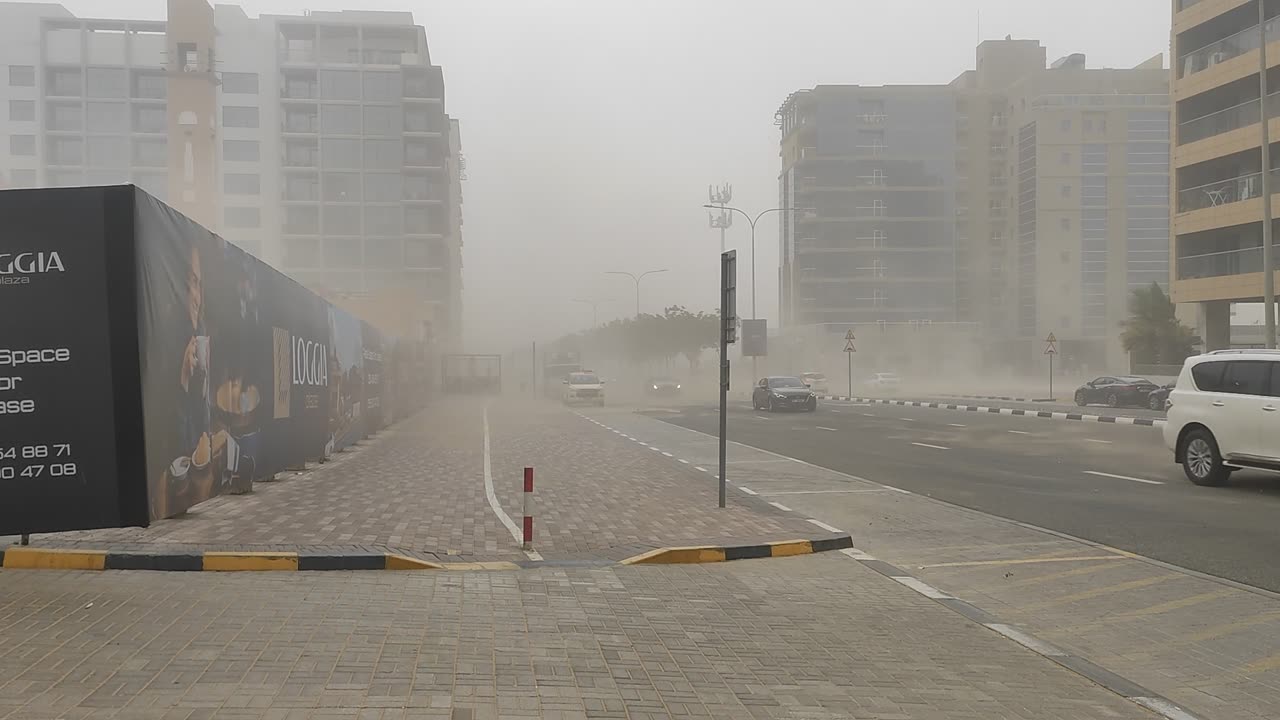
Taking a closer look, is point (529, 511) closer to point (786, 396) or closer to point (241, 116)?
point (786, 396)

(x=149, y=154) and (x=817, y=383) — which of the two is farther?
(x=149, y=154)

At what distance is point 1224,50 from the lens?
135 ft

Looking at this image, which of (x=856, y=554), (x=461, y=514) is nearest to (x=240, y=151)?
(x=461, y=514)

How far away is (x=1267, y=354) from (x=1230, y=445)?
4.21 feet

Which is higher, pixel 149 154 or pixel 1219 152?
pixel 149 154

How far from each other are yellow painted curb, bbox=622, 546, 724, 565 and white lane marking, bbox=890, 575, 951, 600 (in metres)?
1.55

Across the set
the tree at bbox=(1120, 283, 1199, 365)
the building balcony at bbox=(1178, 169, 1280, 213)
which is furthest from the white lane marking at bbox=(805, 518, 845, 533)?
the tree at bbox=(1120, 283, 1199, 365)

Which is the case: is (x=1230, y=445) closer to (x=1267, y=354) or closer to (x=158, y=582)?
(x=1267, y=354)

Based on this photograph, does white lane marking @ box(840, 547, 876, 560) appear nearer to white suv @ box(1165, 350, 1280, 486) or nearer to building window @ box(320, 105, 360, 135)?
white suv @ box(1165, 350, 1280, 486)

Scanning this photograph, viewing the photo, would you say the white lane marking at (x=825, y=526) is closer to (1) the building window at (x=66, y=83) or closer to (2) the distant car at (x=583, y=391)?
(2) the distant car at (x=583, y=391)

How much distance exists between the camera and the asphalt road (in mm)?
8977

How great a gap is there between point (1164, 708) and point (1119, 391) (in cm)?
3683

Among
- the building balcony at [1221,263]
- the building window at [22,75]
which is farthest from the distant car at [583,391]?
the building window at [22,75]

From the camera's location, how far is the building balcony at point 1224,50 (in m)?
38.5
